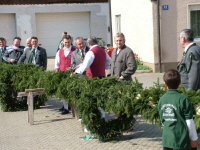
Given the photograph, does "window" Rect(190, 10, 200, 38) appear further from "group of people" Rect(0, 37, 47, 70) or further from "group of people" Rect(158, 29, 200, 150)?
"group of people" Rect(158, 29, 200, 150)

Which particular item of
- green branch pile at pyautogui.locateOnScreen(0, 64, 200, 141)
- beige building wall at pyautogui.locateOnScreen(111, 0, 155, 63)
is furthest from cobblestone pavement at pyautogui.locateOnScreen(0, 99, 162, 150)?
beige building wall at pyautogui.locateOnScreen(111, 0, 155, 63)

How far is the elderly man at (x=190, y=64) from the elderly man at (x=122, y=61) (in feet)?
5.21

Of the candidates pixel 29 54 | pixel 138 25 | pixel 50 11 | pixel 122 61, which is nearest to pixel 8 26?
pixel 50 11

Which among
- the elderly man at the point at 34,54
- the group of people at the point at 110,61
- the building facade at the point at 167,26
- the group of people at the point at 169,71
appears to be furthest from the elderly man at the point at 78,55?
the building facade at the point at 167,26

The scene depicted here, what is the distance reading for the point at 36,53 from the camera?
9719 mm

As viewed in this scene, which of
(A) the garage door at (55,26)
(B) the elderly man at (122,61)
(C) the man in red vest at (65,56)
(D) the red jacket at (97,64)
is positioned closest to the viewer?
(B) the elderly man at (122,61)

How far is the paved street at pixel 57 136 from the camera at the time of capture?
21.2 ft

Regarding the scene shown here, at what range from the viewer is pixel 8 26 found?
24438mm

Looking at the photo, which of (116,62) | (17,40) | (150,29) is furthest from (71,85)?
(150,29)

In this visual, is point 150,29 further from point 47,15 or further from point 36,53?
point 47,15

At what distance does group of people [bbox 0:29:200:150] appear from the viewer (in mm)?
4020

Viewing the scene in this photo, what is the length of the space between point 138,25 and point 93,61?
9.15 meters

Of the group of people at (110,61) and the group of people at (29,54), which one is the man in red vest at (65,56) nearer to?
the group of people at (29,54)

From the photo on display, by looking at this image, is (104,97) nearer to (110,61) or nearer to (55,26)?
(110,61)
